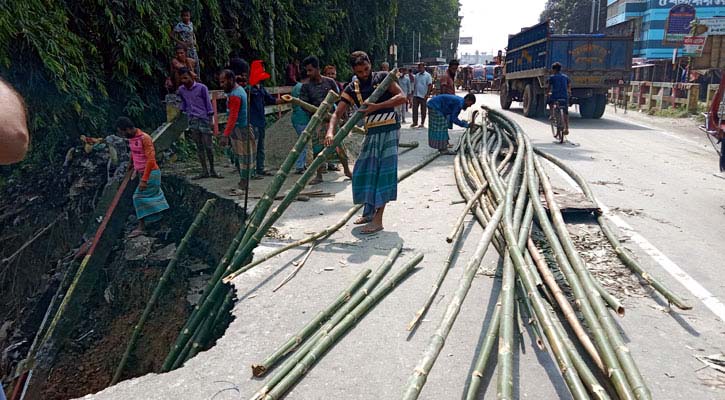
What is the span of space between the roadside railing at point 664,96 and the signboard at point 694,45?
5.31 feet

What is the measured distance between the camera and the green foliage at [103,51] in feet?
19.4

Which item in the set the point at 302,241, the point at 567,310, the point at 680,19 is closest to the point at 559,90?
the point at 302,241

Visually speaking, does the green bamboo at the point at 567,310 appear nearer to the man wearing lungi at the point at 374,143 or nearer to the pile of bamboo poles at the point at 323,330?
the pile of bamboo poles at the point at 323,330

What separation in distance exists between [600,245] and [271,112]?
7.85m

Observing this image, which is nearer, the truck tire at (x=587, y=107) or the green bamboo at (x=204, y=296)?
the green bamboo at (x=204, y=296)

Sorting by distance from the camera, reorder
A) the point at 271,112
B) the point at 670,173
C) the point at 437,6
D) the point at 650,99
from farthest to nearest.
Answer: the point at 437,6 < the point at 650,99 < the point at 271,112 < the point at 670,173

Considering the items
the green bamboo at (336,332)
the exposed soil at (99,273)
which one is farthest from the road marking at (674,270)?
the exposed soil at (99,273)

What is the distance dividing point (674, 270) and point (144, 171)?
5.11 meters

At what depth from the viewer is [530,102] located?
1631 cm

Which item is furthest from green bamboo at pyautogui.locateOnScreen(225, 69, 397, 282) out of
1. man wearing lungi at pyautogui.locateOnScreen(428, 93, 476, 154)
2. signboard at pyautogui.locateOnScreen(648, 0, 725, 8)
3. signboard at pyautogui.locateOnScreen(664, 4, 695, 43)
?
signboard at pyautogui.locateOnScreen(648, 0, 725, 8)

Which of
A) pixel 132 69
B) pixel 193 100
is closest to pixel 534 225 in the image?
pixel 193 100

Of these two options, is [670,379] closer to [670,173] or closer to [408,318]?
[408,318]

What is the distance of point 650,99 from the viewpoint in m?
19.4

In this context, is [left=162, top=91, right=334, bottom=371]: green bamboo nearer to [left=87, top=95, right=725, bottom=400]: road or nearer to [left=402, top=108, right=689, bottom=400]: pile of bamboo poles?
[left=87, top=95, right=725, bottom=400]: road
